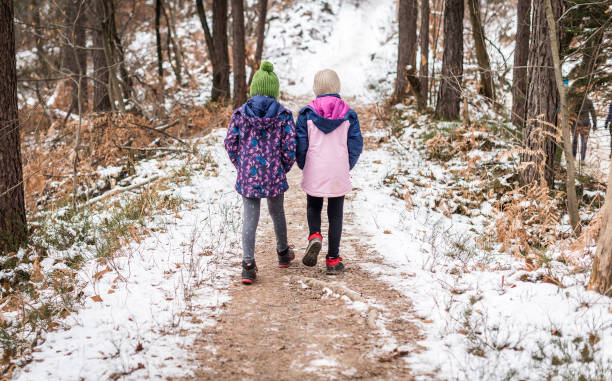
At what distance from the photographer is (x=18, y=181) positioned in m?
5.81

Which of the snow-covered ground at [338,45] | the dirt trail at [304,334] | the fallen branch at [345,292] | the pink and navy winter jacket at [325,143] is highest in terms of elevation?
the snow-covered ground at [338,45]

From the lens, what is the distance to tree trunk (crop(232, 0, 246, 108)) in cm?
1292

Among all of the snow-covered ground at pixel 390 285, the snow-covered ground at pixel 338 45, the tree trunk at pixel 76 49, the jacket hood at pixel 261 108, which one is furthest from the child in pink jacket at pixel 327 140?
the snow-covered ground at pixel 338 45

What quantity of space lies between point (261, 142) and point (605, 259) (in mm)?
3090

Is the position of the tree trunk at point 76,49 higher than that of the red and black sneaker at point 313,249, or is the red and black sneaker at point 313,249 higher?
the tree trunk at point 76,49

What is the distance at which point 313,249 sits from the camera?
188 inches

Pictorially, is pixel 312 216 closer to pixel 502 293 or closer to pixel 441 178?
pixel 502 293

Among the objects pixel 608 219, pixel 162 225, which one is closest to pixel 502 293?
pixel 608 219

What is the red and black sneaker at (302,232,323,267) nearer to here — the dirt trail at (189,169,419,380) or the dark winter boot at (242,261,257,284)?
the dirt trail at (189,169,419,380)

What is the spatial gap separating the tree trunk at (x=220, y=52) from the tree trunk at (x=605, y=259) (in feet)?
42.2

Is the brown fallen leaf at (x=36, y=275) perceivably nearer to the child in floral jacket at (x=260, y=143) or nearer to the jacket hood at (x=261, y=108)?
the child in floral jacket at (x=260, y=143)

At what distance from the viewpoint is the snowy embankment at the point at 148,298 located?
298 cm

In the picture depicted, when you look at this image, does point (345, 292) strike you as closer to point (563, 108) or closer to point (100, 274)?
point (100, 274)

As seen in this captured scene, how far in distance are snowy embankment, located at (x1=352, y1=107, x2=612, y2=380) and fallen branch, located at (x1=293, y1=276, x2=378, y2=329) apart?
42 cm
